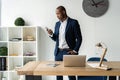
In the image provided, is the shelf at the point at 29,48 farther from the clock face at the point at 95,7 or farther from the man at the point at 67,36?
the man at the point at 67,36

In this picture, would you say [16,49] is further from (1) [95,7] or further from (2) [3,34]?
(1) [95,7]

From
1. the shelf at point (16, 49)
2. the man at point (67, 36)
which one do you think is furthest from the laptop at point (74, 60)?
the shelf at point (16, 49)

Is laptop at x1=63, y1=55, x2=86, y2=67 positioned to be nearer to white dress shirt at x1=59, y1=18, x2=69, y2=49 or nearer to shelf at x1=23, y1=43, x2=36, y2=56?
white dress shirt at x1=59, y1=18, x2=69, y2=49

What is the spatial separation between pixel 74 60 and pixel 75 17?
7.48ft

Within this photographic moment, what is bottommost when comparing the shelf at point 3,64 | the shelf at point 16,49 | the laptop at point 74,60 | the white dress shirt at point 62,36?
the shelf at point 3,64

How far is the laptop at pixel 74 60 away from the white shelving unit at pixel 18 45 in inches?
86.0

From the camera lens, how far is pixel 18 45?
16.4 ft

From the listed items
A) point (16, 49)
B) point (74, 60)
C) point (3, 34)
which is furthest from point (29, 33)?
point (74, 60)

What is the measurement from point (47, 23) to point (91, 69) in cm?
256

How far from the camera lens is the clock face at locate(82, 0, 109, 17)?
469 cm

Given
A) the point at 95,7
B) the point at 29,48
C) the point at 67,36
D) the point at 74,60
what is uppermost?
the point at 95,7

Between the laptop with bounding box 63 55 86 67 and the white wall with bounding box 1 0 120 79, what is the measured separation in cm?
219

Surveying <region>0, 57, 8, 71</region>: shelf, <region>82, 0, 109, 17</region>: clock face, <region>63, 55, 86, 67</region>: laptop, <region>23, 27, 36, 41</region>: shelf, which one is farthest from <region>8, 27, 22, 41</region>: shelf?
<region>63, 55, 86, 67</region>: laptop

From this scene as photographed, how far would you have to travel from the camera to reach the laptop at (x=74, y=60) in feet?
8.49
